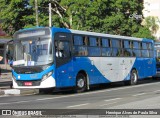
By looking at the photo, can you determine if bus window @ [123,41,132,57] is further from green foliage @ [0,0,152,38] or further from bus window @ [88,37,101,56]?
green foliage @ [0,0,152,38]

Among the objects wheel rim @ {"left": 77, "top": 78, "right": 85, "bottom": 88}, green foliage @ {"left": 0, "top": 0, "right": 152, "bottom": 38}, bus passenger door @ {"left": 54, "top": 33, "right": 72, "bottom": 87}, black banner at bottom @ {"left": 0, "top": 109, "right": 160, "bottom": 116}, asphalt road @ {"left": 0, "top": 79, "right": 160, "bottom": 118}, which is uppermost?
green foliage @ {"left": 0, "top": 0, "right": 152, "bottom": 38}

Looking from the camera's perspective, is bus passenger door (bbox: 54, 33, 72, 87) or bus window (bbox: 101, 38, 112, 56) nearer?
bus passenger door (bbox: 54, 33, 72, 87)

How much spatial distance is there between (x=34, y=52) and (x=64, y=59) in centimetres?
143

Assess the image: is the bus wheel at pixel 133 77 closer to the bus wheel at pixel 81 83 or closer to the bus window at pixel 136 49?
the bus window at pixel 136 49

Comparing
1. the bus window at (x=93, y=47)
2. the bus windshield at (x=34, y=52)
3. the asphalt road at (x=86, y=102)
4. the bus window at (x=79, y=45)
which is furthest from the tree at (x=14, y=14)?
the asphalt road at (x=86, y=102)

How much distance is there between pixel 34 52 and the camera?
61.9ft

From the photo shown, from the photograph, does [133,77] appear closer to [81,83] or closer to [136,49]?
[136,49]

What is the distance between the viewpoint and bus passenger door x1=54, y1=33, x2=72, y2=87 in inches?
747

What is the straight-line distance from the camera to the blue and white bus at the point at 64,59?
18.7m

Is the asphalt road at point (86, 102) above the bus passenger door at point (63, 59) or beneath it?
beneath

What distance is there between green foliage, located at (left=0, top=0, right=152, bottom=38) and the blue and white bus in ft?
50.7

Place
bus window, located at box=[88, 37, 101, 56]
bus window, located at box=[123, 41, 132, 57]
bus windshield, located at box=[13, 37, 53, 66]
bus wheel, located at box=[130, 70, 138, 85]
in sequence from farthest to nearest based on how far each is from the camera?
bus wheel, located at box=[130, 70, 138, 85], bus window, located at box=[123, 41, 132, 57], bus window, located at box=[88, 37, 101, 56], bus windshield, located at box=[13, 37, 53, 66]

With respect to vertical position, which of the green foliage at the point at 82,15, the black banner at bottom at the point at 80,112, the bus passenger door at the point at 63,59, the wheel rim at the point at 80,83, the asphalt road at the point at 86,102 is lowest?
the asphalt road at the point at 86,102

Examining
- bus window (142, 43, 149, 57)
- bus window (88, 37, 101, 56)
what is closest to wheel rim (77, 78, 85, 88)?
bus window (88, 37, 101, 56)
